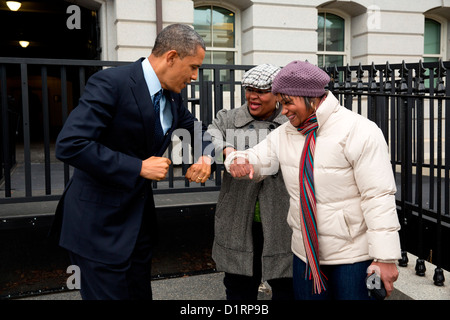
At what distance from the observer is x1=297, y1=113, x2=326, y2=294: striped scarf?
2234mm

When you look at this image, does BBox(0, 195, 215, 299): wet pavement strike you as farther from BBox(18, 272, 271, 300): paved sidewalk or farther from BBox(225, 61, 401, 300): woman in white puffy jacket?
BBox(225, 61, 401, 300): woman in white puffy jacket

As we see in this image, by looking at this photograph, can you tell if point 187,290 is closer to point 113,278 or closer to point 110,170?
point 113,278

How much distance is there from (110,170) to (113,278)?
1.97 ft

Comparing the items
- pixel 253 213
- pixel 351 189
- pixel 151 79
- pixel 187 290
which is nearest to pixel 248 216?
pixel 253 213

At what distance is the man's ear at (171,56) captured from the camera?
2.30 meters

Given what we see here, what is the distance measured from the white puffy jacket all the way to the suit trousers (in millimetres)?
910

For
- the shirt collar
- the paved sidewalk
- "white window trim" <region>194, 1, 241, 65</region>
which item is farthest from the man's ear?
"white window trim" <region>194, 1, 241, 65</region>

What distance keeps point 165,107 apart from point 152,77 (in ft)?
0.82

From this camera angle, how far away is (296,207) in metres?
2.40

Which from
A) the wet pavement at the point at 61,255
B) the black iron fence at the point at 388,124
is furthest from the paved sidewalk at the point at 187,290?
the black iron fence at the point at 388,124

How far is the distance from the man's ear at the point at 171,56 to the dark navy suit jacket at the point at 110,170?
0.51 feet

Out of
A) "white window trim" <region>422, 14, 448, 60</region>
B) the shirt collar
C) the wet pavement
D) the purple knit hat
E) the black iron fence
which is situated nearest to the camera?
the purple knit hat
